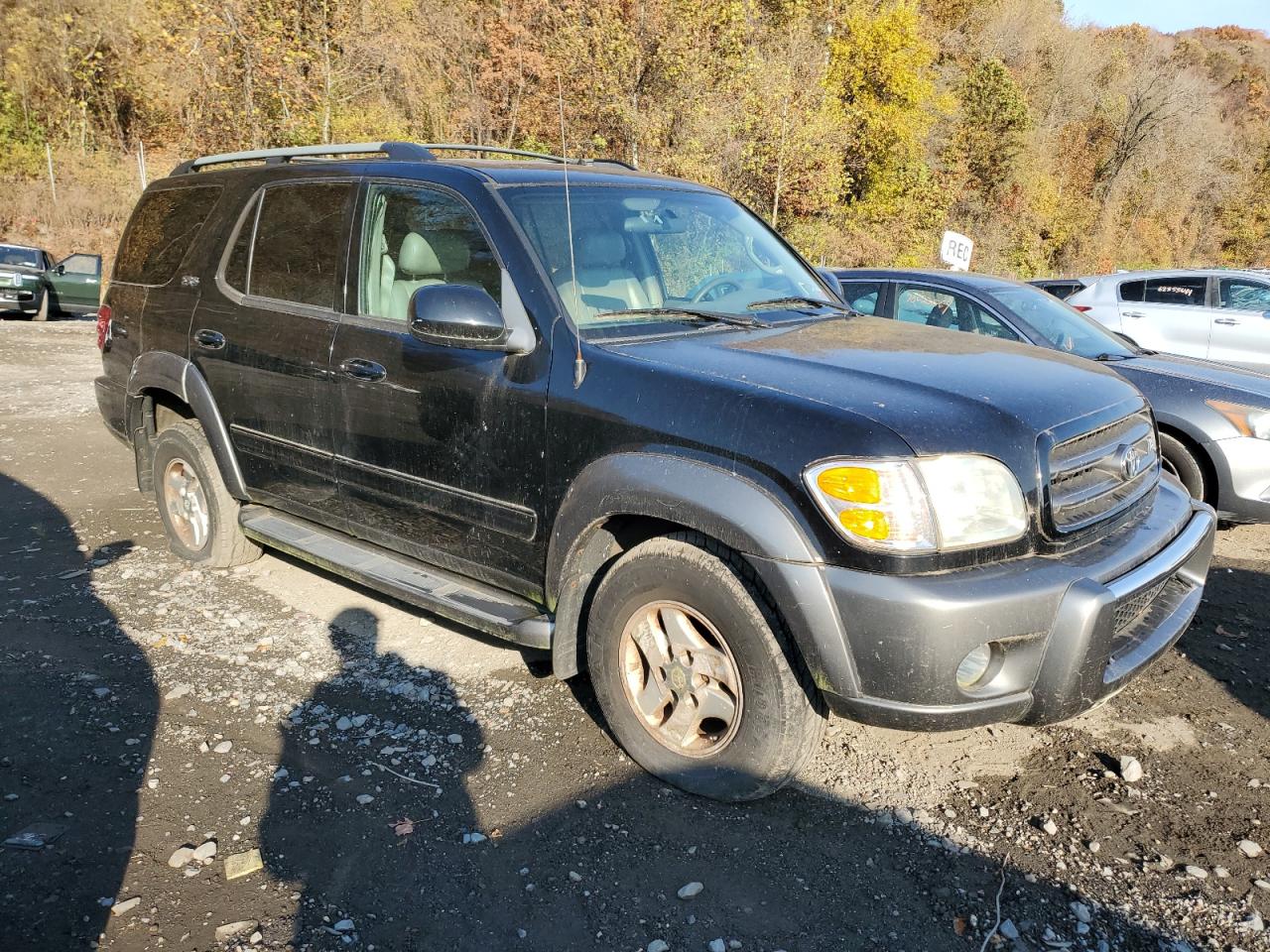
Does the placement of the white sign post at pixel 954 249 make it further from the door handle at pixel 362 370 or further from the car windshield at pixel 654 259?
the door handle at pixel 362 370

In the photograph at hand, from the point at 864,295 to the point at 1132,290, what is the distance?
17.8 feet

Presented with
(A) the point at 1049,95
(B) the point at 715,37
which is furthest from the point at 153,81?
(A) the point at 1049,95

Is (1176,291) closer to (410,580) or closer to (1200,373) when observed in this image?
(1200,373)

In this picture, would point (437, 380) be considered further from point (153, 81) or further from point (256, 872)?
point (153, 81)

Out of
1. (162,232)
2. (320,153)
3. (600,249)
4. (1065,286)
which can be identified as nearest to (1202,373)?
(600,249)

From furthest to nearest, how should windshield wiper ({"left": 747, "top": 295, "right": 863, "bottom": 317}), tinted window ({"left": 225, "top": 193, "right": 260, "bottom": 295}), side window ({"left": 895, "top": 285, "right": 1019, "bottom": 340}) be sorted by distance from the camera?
side window ({"left": 895, "top": 285, "right": 1019, "bottom": 340}) → tinted window ({"left": 225, "top": 193, "right": 260, "bottom": 295}) → windshield wiper ({"left": 747, "top": 295, "right": 863, "bottom": 317})

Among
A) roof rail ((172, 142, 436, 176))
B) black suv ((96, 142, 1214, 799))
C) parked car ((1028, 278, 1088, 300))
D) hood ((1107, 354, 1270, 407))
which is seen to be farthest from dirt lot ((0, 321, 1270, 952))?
parked car ((1028, 278, 1088, 300))

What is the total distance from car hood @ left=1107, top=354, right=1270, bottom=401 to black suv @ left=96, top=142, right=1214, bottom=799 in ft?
8.92

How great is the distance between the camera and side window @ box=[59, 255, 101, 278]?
65.7ft

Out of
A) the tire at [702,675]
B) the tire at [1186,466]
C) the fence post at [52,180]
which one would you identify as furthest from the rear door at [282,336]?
the fence post at [52,180]

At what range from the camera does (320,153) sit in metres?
4.49

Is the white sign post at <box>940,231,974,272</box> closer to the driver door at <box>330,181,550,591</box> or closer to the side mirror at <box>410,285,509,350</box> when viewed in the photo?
the driver door at <box>330,181,550,591</box>

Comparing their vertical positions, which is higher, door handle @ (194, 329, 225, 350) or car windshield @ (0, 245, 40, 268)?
car windshield @ (0, 245, 40, 268)

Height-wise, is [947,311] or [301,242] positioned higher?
[301,242]
